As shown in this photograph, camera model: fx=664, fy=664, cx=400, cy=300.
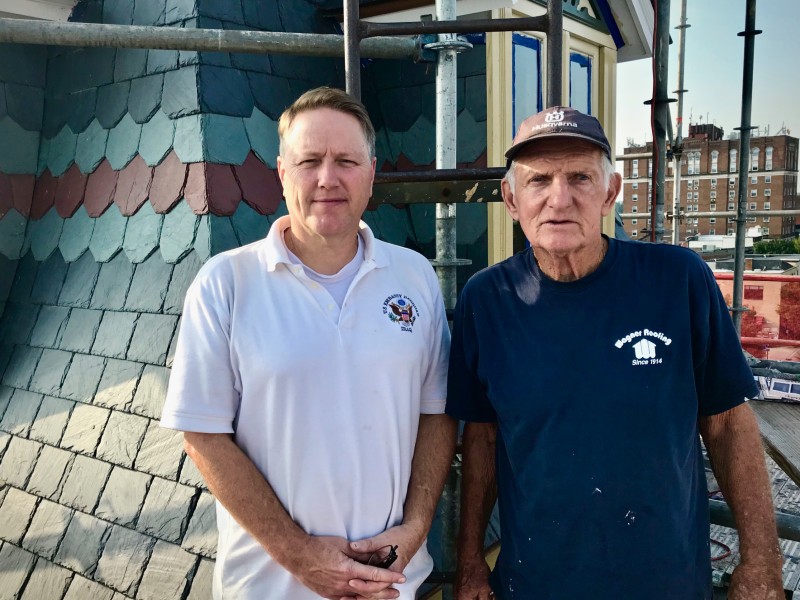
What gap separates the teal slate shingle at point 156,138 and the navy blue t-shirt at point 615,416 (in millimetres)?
1915

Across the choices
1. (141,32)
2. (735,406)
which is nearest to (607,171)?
(735,406)

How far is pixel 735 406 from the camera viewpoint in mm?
1764

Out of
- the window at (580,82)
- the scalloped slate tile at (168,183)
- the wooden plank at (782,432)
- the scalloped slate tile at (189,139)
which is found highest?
the window at (580,82)

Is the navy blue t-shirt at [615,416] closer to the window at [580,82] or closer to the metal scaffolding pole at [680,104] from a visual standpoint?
the window at [580,82]

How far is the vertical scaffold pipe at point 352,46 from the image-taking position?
7.21 ft

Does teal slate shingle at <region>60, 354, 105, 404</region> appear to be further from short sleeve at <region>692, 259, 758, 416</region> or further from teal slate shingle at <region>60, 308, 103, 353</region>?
short sleeve at <region>692, 259, 758, 416</region>

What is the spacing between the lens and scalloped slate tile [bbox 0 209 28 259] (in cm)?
347

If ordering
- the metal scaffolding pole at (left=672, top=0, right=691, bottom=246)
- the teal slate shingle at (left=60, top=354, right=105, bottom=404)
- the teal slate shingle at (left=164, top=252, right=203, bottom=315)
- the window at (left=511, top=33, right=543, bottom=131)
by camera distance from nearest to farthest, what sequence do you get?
the teal slate shingle at (left=164, top=252, right=203, bottom=315) < the teal slate shingle at (left=60, top=354, right=105, bottom=404) < the window at (left=511, top=33, right=543, bottom=131) < the metal scaffolding pole at (left=672, top=0, right=691, bottom=246)

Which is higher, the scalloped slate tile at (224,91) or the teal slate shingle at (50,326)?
the scalloped slate tile at (224,91)

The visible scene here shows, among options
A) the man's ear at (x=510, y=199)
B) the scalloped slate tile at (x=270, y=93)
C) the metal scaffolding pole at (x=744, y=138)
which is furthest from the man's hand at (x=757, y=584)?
the metal scaffolding pole at (x=744, y=138)

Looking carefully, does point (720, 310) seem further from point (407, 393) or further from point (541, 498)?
point (407, 393)

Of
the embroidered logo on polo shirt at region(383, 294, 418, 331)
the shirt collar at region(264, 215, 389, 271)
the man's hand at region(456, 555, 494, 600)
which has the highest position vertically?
the shirt collar at region(264, 215, 389, 271)

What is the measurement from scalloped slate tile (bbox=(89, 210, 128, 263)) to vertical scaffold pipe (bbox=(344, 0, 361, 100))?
1495 mm

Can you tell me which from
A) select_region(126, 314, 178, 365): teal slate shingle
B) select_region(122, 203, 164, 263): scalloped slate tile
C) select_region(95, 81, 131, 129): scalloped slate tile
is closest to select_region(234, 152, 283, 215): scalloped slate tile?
select_region(122, 203, 164, 263): scalloped slate tile
